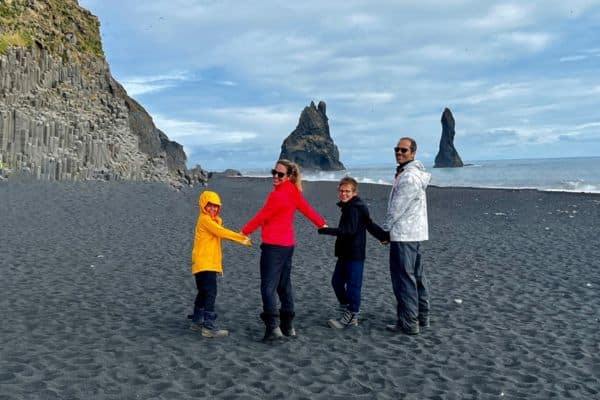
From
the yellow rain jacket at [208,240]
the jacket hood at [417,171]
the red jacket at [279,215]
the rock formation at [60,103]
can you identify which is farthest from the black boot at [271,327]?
the rock formation at [60,103]

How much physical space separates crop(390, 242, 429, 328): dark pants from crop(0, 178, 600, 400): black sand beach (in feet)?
1.24

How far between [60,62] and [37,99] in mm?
8048

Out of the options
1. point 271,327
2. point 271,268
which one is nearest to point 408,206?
point 271,268

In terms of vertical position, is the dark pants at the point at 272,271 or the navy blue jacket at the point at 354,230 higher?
the navy blue jacket at the point at 354,230

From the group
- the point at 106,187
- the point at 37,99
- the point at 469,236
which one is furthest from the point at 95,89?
the point at 469,236

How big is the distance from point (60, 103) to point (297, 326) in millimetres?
54034

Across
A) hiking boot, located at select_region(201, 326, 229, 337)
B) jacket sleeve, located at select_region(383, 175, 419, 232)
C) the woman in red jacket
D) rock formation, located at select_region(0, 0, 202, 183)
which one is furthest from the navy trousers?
rock formation, located at select_region(0, 0, 202, 183)

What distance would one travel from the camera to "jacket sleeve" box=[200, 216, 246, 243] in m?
8.40

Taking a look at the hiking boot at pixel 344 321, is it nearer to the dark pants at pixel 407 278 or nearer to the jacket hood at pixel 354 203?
the dark pants at pixel 407 278

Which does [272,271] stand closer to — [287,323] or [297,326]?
[287,323]

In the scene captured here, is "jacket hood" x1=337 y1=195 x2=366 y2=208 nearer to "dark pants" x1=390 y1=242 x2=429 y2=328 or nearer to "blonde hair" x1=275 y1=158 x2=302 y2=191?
"dark pants" x1=390 y1=242 x2=429 y2=328

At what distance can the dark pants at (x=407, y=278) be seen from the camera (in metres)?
8.90

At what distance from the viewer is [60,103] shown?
5659 cm

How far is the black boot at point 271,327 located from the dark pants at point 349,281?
1.27 m
